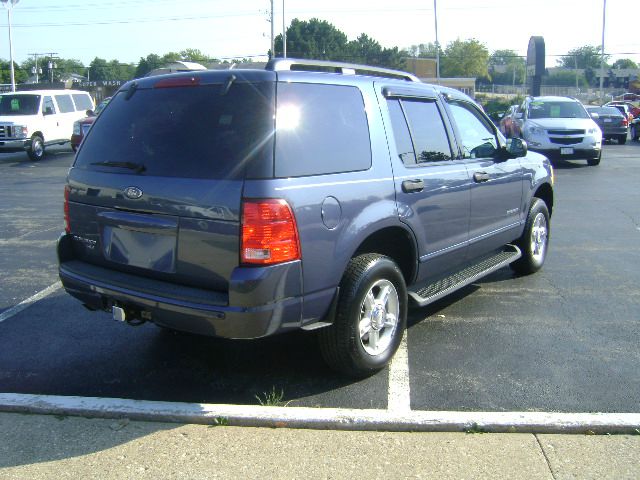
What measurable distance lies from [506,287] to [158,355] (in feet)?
11.6

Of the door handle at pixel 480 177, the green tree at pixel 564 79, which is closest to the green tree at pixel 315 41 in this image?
the green tree at pixel 564 79

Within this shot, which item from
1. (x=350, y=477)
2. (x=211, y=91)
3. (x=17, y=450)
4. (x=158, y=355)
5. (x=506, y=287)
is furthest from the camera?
(x=506, y=287)

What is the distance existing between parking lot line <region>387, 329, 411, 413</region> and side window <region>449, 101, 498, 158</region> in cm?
176

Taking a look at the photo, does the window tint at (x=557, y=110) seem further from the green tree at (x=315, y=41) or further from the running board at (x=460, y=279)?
the green tree at (x=315, y=41)

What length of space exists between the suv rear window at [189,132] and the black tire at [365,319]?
101cm

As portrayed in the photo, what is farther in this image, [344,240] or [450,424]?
[344,240]

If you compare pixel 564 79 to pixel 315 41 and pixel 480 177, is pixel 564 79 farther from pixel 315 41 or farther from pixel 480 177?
pixel 480 177

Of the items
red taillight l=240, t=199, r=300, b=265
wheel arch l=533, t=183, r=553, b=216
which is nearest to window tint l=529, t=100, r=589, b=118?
wheel arch l=533, t=183, r=553, b=216

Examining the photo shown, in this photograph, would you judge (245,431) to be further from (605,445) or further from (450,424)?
(605,445)

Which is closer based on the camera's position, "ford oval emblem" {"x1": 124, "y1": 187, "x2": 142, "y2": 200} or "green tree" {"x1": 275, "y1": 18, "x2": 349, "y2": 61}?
"ford oval emblem" {"x1": 124, "y1": 187, "x2": 142, "y2": 200}

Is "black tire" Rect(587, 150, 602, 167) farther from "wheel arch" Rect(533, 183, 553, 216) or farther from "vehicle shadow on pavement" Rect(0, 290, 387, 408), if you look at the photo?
"vehicle shadow on pavement" Rect(0, 290, 387, 408)

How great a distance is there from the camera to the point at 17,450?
3.41 meters

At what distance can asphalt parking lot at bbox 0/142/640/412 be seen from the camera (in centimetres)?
409

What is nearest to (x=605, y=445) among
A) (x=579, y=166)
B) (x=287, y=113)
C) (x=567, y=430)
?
(x=567, y=430)
